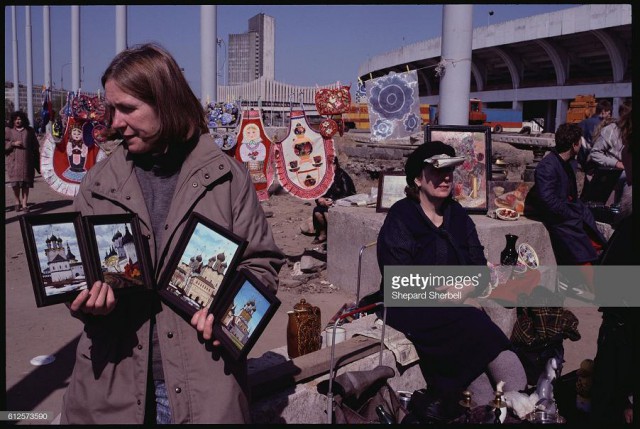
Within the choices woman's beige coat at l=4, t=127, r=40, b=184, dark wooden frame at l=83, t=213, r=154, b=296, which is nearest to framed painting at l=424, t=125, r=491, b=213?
dark wooden frame at l=83, t=213, r=154, b=296

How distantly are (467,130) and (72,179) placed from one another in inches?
178

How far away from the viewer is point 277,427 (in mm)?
2707

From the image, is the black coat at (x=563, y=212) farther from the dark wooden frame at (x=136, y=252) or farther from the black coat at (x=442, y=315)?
the dark wooden frame at (x=136, y=252)

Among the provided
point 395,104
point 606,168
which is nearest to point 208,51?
point 395,104

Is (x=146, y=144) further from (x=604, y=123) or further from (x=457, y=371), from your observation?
(x=604, y=123)

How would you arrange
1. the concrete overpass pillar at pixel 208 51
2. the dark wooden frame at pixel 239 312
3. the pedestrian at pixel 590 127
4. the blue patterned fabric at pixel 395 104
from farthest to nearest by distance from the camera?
1. the concrete overpass pillar at pixel 208 51
2. the pedestrian at pixel 590 127
3. the blue patterned fabric at pixel 395 104
4. the dark wooden frame at pixel 239 312

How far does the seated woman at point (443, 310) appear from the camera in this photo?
10.9 feet

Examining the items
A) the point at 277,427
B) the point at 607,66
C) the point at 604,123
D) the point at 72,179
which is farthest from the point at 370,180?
the point at 607,66

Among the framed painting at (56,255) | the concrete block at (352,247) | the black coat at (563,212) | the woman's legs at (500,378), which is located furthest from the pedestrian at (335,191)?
the framed painting at (56,255)

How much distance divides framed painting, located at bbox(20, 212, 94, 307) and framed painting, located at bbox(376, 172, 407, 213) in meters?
4.55

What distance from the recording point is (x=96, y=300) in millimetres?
1696

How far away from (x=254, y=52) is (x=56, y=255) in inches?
579

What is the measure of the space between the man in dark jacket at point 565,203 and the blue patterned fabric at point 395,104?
255 cm

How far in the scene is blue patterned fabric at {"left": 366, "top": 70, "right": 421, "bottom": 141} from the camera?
7973 mm
